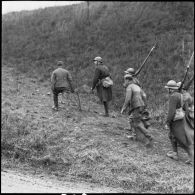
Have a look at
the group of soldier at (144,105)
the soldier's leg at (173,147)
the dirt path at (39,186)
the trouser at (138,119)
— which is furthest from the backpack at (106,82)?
the dirt path at (39,186)

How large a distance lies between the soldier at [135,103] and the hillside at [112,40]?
14.6 feet

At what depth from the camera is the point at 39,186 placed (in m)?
8.23

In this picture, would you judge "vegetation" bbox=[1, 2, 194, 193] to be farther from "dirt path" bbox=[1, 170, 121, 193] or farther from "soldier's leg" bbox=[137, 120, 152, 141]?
"dirt path" bbox=[1, 170, 121, 193]

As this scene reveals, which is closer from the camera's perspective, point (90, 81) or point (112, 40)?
point (90, 81)

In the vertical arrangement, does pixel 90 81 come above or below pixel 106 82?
above

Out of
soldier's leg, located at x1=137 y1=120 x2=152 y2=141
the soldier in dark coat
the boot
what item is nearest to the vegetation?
the boot

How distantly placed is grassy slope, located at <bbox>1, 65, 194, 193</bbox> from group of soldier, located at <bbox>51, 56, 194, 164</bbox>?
53 cm

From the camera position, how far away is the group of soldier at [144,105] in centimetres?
873

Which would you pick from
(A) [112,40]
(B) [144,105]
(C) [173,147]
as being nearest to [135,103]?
(B) [144,105]

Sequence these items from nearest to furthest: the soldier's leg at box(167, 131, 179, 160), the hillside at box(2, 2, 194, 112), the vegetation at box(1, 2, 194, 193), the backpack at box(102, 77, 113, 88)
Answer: the vegetation at box(1, 2, 194, 193), the soldier's leg at box(167, 131, 179, 160), the backpack at box(102, 77, 113, 88), the hillside at box(2, 2, 194, 112)

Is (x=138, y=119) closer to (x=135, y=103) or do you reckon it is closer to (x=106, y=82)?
(x=135, y=103)

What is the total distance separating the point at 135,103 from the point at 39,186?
3432 mm

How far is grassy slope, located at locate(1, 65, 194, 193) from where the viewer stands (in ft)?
29.0

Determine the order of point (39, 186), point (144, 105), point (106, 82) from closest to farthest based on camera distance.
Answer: point (39, 186) < point (144, 105) < point (106, 82)
